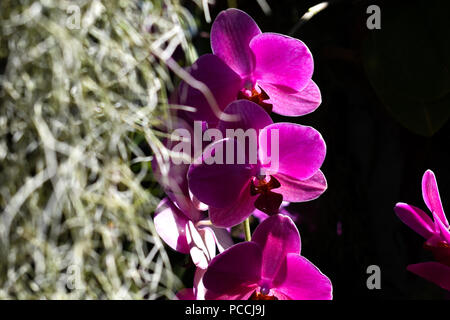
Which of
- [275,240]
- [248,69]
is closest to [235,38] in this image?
[248,69]

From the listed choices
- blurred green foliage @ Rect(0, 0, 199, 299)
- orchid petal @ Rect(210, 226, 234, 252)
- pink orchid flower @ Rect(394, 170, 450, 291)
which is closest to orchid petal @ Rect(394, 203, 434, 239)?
pink orchid flower @ Rect(394, 170, 450, 291)

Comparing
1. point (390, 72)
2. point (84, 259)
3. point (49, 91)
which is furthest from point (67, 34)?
point (390, 72)

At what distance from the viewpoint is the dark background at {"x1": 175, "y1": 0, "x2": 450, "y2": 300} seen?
579 millimetres

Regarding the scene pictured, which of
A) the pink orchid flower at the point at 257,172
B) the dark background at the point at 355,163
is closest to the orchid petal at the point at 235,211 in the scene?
the pink orchid flower at the point at 257,172

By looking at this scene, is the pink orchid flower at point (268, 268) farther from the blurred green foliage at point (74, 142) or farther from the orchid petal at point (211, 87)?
the blurred green foliage at point (74, 142)

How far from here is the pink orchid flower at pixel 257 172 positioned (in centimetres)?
29

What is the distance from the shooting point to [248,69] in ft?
1.11

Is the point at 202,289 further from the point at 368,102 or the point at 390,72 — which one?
the point at 368,102

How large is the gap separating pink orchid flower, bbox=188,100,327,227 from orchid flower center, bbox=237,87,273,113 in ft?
0.10

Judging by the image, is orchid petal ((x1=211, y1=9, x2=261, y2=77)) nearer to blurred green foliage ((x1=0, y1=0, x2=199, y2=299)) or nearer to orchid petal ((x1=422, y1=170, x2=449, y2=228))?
orchid petal ((x1=422, y1=170, x2=449, y2=228))

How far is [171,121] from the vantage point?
0.40 metres

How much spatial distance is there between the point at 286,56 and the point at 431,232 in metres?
0.13

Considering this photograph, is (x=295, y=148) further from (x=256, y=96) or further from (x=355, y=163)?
(x=355, y=163)

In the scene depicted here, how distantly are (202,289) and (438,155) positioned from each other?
16.1 inches
